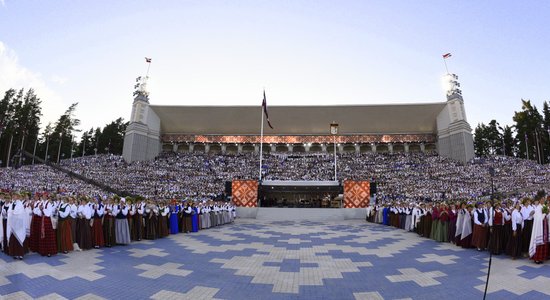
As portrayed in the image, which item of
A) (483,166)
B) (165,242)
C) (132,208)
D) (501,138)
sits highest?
(501,138)

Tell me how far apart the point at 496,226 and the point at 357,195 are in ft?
70.6

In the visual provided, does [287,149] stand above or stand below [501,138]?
below

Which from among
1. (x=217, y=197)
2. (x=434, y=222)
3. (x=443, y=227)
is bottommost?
(x=443, y=227)

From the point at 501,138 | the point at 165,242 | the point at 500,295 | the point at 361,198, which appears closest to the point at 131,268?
the point at 165,242

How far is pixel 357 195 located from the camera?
30.6 metres

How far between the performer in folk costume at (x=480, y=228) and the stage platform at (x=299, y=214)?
736 inches

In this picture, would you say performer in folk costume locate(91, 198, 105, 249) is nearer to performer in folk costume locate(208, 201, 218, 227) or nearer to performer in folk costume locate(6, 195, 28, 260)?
performer in folk costume locate(6, 195, 28, 260)

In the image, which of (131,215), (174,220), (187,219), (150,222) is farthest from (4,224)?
(187,219)

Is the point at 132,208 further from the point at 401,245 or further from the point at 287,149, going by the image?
the point at 287,149

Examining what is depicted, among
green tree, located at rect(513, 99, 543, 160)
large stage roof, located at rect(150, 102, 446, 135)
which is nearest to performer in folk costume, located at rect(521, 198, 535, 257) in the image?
large stage roof, located at rect(150, 102, 446, 135)

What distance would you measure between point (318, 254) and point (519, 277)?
5.35 metres

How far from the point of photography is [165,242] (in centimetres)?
1221

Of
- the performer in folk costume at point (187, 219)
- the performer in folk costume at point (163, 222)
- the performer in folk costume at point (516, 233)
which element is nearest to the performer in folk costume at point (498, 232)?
the performer in folk costume at point (516, 233)

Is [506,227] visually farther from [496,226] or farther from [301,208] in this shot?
[301,208]
